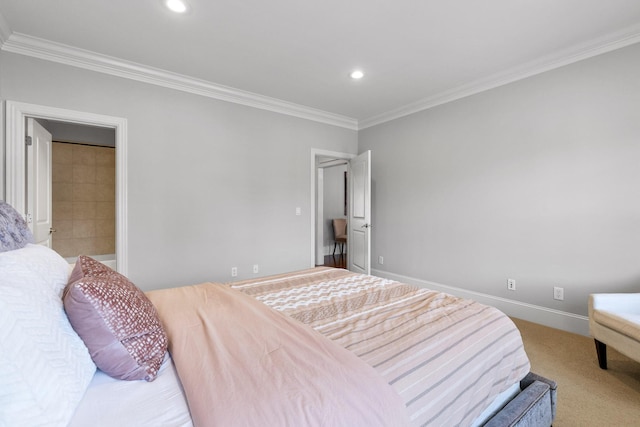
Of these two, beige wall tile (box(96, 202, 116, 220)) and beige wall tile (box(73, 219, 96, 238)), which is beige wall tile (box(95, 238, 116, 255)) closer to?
beige wall tile (box(73, 219, 96, 238))

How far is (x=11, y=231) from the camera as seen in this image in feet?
3.71

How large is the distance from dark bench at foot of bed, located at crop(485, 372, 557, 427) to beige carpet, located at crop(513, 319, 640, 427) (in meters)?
0.40

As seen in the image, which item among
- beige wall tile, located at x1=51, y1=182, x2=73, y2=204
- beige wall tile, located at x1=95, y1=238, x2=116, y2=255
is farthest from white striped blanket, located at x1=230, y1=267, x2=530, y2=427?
beige wall tile, located at x1=51, y1=182, x2=73, y2=204

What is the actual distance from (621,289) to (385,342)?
8.53ft

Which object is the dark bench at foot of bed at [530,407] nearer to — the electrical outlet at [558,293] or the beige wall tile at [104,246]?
the electrical outlet at [558,293]

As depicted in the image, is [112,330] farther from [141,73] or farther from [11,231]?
[141,73]

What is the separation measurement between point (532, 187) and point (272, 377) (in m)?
3.12

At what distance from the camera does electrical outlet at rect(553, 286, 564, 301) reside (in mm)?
2717

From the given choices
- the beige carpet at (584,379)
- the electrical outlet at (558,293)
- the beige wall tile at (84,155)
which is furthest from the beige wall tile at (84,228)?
the electrical outlet at (558,293)

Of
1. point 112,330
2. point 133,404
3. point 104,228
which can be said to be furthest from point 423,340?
point 104,228

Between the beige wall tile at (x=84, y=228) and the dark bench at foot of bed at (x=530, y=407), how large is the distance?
6.13 meters

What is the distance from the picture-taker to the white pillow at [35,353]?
0.63m

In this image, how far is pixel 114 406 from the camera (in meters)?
0.80

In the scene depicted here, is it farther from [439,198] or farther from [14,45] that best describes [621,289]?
[14,45]
